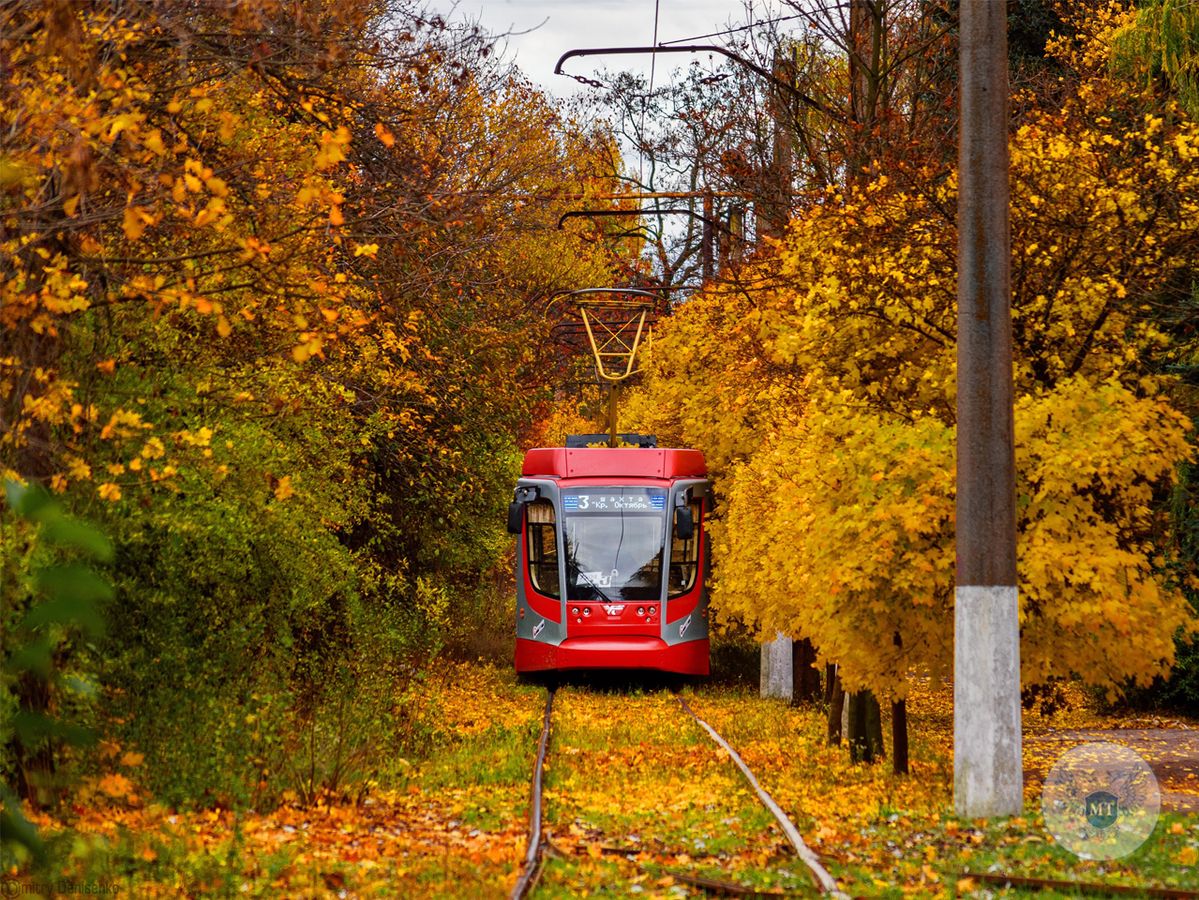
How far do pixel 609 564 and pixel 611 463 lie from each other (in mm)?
1673

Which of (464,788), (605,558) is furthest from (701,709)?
(464,788)

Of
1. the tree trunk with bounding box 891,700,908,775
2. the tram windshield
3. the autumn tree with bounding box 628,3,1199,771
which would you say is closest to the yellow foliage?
the autumn tree with bounding box 628,3,1199,771

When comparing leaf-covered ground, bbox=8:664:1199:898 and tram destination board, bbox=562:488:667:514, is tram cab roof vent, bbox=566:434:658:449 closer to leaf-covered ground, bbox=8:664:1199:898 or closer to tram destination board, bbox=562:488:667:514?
tram destination board, bbox=562:488:667:514

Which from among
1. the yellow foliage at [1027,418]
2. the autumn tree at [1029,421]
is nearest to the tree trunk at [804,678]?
the yellow foliage at [1027,418]

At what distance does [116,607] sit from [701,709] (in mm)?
13427

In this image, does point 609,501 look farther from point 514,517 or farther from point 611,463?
point 514,517

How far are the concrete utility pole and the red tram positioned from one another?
43.1 feet

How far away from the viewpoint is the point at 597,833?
10.2 m

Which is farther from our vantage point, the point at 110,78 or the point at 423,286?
the point at 423,286

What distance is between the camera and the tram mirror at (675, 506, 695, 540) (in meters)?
24.1

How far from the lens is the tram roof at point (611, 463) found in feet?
81.1

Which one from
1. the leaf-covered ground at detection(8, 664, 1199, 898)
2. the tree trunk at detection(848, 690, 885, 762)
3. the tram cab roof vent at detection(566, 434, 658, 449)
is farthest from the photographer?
the tram cab roof vent at detection(566, 434, 658, 449)

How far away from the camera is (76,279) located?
7777mm

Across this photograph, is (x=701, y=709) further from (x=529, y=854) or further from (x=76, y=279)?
(x=76, y=279)
